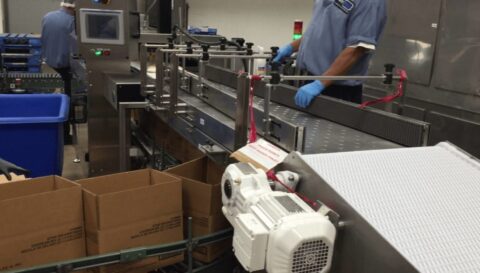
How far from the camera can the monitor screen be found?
3289mm

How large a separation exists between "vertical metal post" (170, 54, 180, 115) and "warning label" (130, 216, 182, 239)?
77cm

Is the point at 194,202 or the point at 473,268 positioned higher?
the point at 473,268

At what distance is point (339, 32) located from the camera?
2.26m

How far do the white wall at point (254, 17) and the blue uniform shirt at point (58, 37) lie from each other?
2.86m

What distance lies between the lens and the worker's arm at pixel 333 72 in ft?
6.66

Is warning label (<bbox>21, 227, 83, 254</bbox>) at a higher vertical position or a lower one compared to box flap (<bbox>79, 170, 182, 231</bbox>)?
lower

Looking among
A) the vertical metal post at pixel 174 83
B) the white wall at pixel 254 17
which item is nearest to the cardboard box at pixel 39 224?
the vertical metal post at pixel 174 83

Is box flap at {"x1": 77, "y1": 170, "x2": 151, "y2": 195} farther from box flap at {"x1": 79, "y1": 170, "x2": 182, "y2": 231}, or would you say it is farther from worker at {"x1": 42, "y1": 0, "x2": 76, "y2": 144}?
worker at {"x1": 42, "y1": 0, "x2": 76, "y2": 144}

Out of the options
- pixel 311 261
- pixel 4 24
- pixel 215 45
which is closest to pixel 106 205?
pixel 311 261

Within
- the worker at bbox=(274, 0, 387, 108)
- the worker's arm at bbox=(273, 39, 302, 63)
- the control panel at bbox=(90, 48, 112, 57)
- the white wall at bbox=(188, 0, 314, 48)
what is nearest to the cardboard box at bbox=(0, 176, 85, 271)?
the worker at bbox=(274, 0, 387, 108)

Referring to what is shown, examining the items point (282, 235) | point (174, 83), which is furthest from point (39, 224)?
point (174, 83)

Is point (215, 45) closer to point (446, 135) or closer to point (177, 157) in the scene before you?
point (177, 157)

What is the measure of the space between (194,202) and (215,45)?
1.84m

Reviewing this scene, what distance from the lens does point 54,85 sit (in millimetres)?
5121
